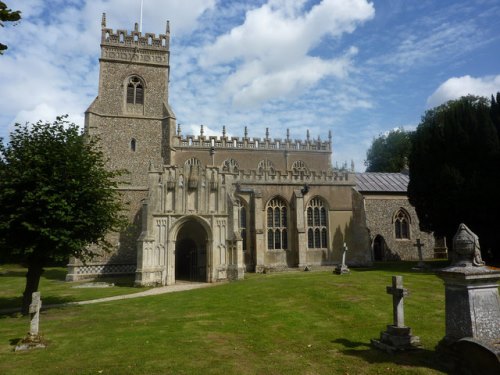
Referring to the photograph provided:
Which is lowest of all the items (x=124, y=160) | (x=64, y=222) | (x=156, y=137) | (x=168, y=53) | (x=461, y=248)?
(x=461, y=248)

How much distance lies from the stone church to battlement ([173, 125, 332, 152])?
0.10 m

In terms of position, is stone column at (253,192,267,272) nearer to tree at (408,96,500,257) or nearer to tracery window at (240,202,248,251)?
tracery window at (240,202,248,251)

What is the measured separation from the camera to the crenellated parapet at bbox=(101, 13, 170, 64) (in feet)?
102

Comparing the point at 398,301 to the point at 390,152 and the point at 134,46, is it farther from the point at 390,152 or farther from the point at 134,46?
the point at 390,152

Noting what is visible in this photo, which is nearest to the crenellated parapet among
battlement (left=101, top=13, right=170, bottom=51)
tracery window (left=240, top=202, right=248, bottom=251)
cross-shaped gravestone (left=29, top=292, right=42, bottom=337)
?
battlement (left=101, top=13, right=170, bottom=51)

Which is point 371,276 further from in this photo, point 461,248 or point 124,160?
point 124,160

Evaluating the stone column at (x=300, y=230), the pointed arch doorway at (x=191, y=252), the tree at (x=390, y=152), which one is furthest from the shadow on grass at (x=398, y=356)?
the tree at (x=390, y=152)

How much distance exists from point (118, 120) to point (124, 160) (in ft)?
10.9

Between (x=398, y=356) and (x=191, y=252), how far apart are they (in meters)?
19.0

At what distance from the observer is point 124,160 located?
97.4ft

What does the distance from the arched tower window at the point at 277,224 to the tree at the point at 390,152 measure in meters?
26.7

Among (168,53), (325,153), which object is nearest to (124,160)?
(168,53)

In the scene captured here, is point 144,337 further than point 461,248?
Yes

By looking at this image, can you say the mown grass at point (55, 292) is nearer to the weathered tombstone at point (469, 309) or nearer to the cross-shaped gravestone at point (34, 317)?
the cross-shaped gravestone at point (34, 317)
